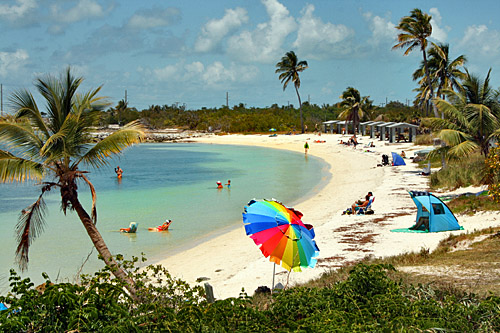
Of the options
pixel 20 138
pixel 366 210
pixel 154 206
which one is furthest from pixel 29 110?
pixel 154 206

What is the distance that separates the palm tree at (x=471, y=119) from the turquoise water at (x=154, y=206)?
6357 mm

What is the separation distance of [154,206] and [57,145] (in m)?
17.4

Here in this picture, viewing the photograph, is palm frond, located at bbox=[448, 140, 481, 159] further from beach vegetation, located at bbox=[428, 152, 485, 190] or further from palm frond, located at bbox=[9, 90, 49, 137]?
palm frond, located at bbox=[9, 90, 49, 137]

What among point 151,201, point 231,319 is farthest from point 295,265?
point 151,201

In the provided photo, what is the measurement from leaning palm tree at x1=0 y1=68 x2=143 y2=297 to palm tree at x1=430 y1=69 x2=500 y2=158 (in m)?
12.4

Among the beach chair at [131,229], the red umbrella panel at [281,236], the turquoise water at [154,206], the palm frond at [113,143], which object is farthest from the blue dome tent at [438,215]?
the beach chair at [131,229]

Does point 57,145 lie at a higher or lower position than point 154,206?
higher

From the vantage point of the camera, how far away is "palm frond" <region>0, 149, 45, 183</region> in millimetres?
7949

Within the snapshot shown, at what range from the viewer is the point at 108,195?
31.2 meters

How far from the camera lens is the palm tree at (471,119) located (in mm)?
16891

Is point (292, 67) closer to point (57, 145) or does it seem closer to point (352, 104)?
point (352, 104)

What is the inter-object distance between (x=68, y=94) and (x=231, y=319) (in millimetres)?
5925

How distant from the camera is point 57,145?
27.8ft

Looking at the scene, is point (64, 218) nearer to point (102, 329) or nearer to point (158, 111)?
point (102, 329)
